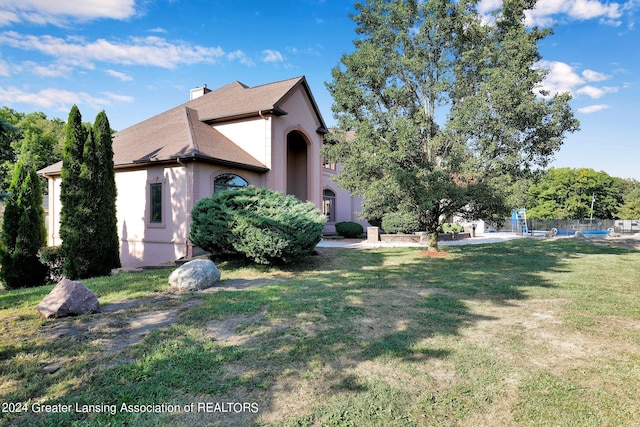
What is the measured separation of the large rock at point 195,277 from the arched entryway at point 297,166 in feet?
34.3

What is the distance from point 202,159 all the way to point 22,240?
6.95 meters

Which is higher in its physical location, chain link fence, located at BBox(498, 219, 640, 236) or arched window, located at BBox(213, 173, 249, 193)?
arched window, located at BBox(213, 173, 249, 193)

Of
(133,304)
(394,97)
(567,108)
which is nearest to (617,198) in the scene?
(567,108)

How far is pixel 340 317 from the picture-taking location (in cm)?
524

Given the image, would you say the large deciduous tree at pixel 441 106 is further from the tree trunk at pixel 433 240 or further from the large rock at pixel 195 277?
the large rock at pixel 195 277

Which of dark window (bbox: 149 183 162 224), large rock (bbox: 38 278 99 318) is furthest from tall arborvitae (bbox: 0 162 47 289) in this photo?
large rock (bbox: 38 278 99 318)

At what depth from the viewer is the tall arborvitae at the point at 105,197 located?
420 inches

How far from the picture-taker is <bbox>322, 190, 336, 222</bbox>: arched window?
23.0 meters

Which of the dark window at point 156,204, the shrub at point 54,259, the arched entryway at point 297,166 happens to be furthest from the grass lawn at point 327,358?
the arched entryway at point 297,166

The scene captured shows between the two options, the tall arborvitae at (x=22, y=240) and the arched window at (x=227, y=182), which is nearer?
the tall arborvitae at (x=22, y=240)

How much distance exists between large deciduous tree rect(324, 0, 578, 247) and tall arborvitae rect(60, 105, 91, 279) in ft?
29.6

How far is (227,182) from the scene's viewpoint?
13523 millimetres

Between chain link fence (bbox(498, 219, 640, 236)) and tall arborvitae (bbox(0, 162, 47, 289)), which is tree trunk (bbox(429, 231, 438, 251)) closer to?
tall arborvitae (bbox(0, 162, 47, 289))

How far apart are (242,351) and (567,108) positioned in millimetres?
14292
